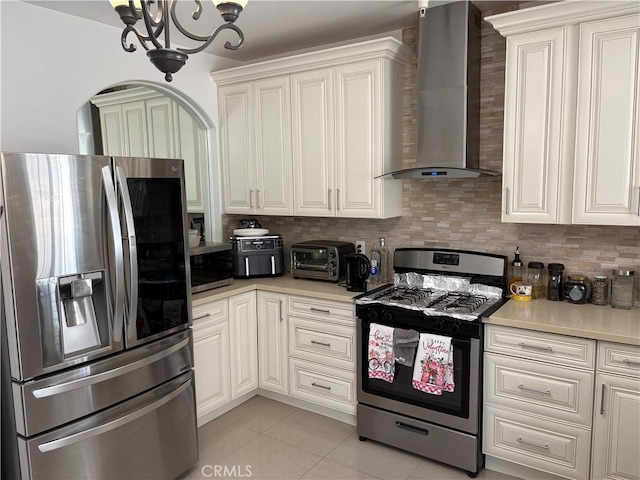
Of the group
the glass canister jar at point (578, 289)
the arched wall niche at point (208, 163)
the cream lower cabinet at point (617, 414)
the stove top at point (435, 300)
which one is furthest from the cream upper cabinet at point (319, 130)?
the cream lower cabinet at point (617, 414)

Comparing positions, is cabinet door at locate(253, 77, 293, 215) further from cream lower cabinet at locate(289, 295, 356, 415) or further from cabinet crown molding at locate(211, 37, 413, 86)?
cream lower cabinet at locate(289, 295, 356, 415)

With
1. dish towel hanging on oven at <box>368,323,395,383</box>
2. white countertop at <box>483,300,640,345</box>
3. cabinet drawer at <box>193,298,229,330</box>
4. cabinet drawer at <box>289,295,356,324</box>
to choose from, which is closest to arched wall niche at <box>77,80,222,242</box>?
cabinet drawer at <box>193,298,229,330</box>

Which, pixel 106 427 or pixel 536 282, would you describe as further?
pixel 536 282

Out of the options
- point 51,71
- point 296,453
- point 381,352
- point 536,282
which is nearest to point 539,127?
point 536,282

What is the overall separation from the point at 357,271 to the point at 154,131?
204 centimetres

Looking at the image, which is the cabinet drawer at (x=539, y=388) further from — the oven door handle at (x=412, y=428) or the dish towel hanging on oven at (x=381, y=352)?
the dish towel hanging on oven at (x=381, y=352)

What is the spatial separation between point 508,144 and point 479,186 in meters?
0.45

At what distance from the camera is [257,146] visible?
11.9ft

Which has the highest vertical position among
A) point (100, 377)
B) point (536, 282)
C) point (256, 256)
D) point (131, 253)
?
point (131, 253)

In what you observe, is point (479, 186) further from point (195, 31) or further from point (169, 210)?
point (195, 31)

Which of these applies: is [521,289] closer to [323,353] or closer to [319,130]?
[323,353]

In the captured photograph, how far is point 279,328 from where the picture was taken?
11.0 ft

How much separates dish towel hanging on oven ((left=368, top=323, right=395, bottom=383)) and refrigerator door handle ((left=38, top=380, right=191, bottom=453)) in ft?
3.51

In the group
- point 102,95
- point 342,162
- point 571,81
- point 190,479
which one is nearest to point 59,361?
point 190,479
